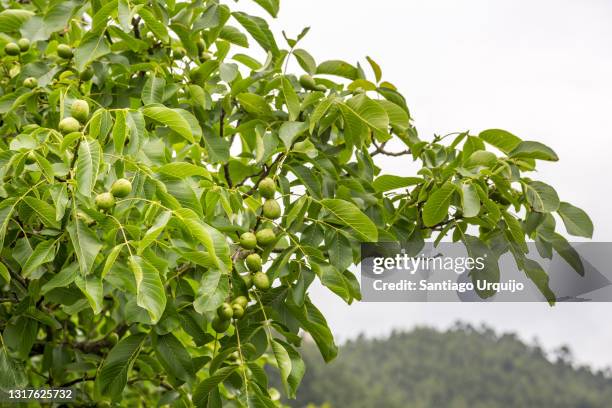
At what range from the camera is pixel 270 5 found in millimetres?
2127

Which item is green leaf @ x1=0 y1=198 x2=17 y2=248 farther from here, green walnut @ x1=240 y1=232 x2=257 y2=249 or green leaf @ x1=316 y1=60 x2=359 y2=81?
green leaf @ x1=316 y1=60 x2=359 y2=81

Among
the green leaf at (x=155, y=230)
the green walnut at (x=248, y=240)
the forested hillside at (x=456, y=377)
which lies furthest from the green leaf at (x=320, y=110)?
the forested hillside at (x=456, y=377)

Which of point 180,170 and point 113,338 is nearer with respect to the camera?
point 180,170

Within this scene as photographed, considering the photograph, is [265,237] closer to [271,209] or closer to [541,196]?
[271,209]

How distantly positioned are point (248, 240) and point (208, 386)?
0.36 meters

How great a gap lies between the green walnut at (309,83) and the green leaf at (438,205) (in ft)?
1.65

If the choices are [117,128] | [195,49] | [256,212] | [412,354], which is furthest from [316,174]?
[412,354]

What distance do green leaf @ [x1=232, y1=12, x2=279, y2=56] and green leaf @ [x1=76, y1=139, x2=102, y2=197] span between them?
0.76m

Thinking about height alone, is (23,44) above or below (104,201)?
above

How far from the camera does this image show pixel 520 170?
85.0 inches

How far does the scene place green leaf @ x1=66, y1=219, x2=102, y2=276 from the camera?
1.55m

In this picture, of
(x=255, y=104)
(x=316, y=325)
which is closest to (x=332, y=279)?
(x=316, y=325)

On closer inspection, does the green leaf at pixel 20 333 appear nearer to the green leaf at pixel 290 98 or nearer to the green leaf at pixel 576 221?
the green leaf at pixel 290 98

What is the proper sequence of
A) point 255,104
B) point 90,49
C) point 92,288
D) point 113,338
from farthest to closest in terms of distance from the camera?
1. point 113,338
2. point 255,104
3. point 90,49
4. point 92,288
